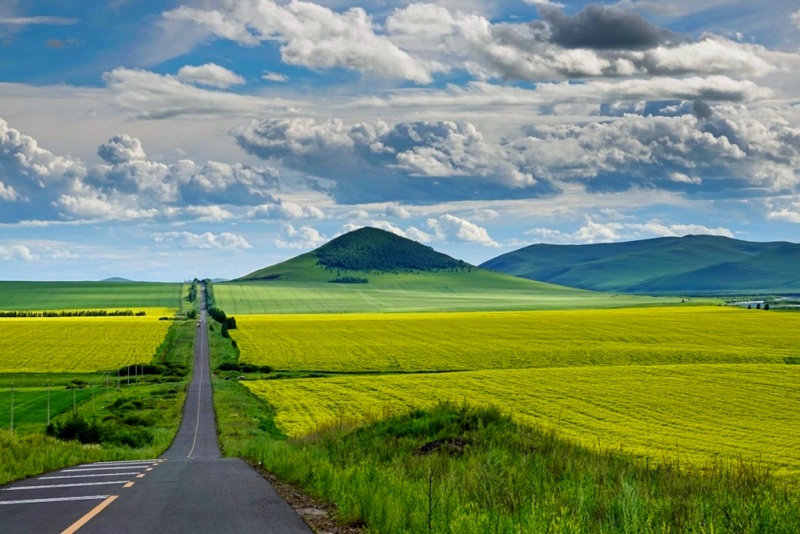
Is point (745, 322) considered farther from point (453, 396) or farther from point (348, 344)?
point (453, 396)

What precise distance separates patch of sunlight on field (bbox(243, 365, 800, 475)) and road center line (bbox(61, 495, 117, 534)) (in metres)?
16.9

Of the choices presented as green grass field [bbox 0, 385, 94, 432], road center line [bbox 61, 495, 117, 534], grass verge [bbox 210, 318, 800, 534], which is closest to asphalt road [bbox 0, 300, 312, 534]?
road center line [bbox 61, 495, 117, 534]

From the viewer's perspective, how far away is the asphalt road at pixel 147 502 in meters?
12.0

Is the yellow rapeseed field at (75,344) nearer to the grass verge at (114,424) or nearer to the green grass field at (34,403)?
the grass verge at (114,424)

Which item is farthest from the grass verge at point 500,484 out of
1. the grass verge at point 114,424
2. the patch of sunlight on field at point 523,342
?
the patch of sunlight on field at point 523,342

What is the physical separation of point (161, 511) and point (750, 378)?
207 feet

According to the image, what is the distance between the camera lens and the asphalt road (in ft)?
39.3

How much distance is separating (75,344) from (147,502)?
12909 centimetres

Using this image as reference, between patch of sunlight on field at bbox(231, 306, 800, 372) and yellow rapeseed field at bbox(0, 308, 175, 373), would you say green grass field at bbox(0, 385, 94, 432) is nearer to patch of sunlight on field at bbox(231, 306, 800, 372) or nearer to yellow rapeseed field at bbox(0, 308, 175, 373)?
yellow rapeseed field at bbox(0, 308, 175, 373)

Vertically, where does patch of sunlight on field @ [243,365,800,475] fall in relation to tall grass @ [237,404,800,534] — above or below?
below

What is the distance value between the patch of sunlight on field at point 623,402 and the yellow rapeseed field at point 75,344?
39795 millimetres

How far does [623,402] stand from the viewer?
184ft

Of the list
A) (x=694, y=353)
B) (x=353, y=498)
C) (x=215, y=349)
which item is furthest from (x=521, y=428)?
(x=215, y=349)

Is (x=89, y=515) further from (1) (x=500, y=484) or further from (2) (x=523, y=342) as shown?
(2) (x=523, y=342)
